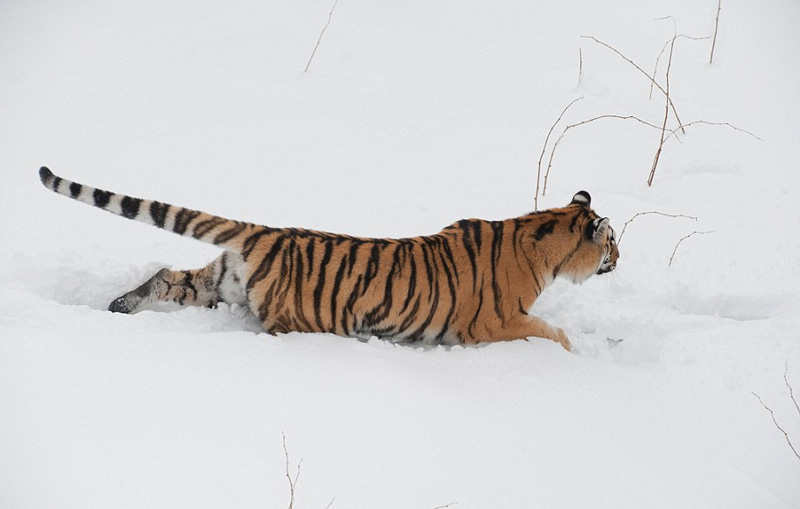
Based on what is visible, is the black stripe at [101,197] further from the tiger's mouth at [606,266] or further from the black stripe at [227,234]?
the tiger's mouth at [606,266]

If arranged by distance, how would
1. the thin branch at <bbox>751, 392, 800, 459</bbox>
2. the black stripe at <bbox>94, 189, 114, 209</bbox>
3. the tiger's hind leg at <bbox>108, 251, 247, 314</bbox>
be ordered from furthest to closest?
the tiger's hind leg at <bbox>108, 251, 247, 314</bbox>, the black stripe at <bbox>94, 189, 114, 209</bbox>, the thin branch at <bbox>751, 392, 800, 459</bbox>

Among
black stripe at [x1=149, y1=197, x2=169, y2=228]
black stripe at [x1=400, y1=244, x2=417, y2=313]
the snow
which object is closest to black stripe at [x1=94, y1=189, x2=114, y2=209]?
black stripe at [x1=149, y1=197, x2=169, y2=228]

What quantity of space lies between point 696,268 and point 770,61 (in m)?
3.14

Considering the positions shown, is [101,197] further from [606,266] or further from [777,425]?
[777,425]

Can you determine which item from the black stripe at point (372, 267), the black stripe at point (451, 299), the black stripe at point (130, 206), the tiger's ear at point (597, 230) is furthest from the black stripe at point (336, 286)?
the tiger's ear at point (597, 230)

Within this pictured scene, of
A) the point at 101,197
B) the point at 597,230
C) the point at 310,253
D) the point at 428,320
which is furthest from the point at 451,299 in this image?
the point at 101,197

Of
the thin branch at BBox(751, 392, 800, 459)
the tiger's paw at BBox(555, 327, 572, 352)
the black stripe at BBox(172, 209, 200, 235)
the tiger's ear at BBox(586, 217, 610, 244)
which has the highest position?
the tiger's ear at BBox(586, 217, 610, 244)

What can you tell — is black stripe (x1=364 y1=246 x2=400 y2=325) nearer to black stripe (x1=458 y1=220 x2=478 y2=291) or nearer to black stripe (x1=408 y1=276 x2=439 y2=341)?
black stripe (x1=408 y1=276 x2=439 y2=341)

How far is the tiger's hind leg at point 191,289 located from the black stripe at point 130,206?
1.63ft

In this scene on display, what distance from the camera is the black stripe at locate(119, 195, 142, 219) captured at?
11.4 ft

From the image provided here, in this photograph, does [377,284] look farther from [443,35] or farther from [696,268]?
[443,35]

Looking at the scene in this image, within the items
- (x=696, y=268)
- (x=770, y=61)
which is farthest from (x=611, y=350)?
(x=770, y=61)

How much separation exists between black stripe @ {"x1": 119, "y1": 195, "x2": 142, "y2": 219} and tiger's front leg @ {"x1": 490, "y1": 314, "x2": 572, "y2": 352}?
1946mm

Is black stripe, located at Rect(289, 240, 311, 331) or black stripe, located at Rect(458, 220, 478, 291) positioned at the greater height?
black stripe, located at Rect(458, 220, 478, 291)
